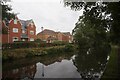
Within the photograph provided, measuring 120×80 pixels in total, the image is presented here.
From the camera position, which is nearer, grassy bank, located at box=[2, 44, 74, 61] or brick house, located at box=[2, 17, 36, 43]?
grassy bank, located at box=[2, 44, 74, 61]

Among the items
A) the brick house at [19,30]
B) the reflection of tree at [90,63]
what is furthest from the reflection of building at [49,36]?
the reflection of tree at [90,63]

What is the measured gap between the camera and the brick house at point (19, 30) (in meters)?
44.3

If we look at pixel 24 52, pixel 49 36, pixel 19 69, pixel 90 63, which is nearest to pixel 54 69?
pixel 19 69

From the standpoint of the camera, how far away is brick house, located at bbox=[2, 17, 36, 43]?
145ft

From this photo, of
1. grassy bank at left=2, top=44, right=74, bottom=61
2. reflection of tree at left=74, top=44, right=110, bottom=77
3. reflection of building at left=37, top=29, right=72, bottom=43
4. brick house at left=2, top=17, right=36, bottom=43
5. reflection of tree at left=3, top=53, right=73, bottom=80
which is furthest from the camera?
reflection of building at left=37, top=29, right=72, bottom=43

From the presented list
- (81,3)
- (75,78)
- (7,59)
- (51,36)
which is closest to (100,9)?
(81,3)

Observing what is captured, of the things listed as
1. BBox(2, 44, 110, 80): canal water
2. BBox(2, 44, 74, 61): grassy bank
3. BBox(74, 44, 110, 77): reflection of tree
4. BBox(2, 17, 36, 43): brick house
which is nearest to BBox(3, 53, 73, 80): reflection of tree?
BBox(2, 44, 110, 80): canal water

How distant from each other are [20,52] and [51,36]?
47487mm

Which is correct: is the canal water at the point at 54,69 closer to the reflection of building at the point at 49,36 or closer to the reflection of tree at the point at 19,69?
the reflection of tree at the point at 19,69

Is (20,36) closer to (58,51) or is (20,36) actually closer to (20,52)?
(58,51)

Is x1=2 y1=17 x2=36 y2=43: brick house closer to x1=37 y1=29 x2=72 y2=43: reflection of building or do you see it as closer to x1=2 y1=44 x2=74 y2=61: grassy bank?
x1=2 y1=44 x2=74 y2=61: grassy bank

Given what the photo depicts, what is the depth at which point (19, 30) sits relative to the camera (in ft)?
154

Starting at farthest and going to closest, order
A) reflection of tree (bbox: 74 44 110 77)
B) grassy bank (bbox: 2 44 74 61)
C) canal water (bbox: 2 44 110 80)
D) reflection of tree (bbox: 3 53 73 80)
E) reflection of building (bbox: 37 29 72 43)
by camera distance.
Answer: reflection of building (bbox: 37 29 72 43)
grassy bank (bbox: 2 44 74 61)
reflection of tree (bbox: 74 44 110 77)
reflection of tree (bbox: 3 53 73 80)
canal water (bbox: 2 44 110 80)

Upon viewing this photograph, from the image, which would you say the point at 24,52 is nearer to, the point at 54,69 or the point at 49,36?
the point at 54,69
